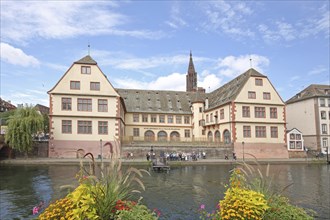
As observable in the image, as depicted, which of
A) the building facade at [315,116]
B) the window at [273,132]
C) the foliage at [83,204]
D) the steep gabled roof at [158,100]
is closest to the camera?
the foliage at [83,204]

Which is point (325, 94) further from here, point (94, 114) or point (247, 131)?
point (94, 114)

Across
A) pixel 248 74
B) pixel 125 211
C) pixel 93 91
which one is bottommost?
pixel 125 211

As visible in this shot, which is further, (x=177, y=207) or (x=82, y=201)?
(x=177, y=207)

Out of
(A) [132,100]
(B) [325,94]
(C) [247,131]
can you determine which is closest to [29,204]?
(C) [247,131]

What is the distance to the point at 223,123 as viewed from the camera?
171 ft

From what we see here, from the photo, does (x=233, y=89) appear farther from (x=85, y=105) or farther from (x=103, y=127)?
(x=85, y=105)

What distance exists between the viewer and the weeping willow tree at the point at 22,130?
39.4 metres

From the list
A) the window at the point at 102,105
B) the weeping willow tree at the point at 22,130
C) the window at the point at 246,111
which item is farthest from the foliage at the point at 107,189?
the window at the point at 246,111

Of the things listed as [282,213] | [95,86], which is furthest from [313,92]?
[282,213]

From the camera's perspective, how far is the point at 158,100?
64.2 meters

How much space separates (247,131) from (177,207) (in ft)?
125

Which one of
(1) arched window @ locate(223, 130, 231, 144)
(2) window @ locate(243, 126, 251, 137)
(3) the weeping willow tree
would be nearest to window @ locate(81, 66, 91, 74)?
(3) the weeping willow tree

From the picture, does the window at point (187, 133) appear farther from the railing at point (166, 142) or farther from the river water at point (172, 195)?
the river water at point (172, 195)

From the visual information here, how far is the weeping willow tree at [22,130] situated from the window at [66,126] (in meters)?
3.66
